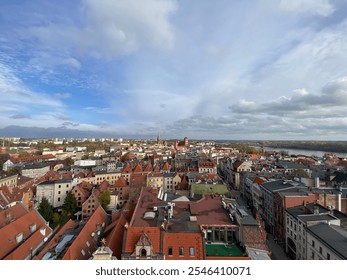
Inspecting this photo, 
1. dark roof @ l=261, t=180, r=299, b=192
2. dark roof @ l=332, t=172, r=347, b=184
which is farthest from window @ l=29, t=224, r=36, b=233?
dark roof @ l=332, t=172, r=347, b=184

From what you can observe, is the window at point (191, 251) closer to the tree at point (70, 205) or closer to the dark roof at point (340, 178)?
the tree at point (70, 205)

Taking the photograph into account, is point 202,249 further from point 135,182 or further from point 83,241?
point 135,182

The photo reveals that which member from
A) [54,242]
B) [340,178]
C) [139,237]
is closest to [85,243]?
[54,242]

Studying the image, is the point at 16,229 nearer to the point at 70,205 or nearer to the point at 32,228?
the point at 32,228

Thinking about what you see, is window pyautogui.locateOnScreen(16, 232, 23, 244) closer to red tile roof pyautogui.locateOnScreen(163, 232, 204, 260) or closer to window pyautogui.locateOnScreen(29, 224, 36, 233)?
window pyautogui.locateOnScreen(29, 224, 36, 233)

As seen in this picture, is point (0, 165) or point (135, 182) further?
point (0, 165)

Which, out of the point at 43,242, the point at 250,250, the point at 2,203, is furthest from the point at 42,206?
the point at 250,250
